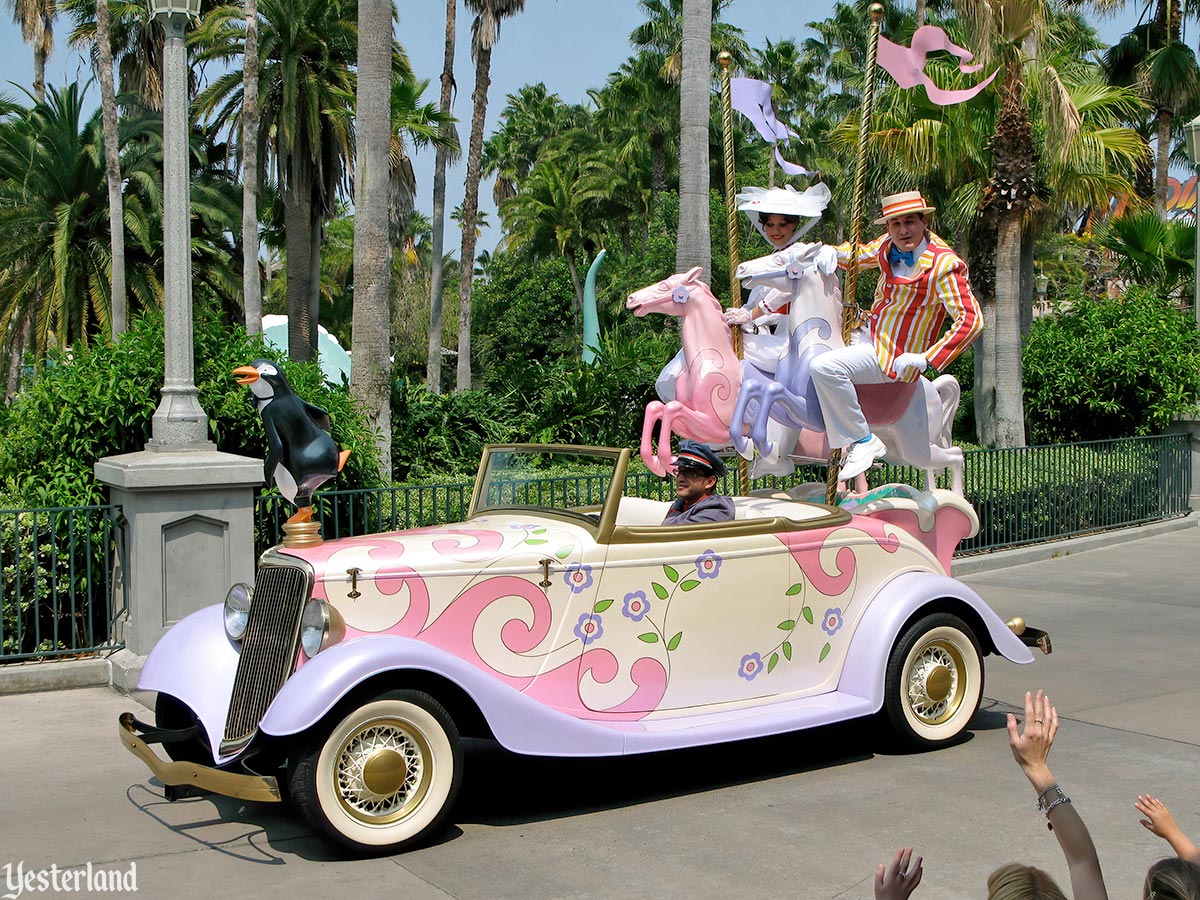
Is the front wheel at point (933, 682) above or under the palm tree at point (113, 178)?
under

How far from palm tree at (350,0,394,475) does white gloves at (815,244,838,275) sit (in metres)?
5.86

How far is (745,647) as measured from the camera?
613 cm

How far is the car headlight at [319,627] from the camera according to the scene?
5125 mm

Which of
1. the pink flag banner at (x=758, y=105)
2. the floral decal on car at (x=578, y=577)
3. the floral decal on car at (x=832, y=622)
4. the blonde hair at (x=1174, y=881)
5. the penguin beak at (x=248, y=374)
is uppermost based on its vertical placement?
the pink flag banner at (x=758, y=105)

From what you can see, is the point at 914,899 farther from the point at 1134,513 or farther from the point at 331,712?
the point at 1134,513

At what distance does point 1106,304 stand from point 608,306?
27234mm

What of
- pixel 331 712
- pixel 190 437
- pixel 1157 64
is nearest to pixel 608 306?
pixel 1157 64

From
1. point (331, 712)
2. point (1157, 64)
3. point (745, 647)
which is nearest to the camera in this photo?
point (331, 712)

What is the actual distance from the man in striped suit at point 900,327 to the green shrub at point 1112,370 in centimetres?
1080

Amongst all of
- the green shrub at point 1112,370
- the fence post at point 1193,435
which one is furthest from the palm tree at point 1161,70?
the fence post at point 1193,435

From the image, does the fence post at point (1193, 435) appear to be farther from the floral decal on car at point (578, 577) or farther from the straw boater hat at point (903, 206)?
the floral decal on car at point (578, 577)

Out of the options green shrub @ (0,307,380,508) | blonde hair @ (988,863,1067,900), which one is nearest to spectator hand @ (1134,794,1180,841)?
blonde hair @ (988,863,1067,900)

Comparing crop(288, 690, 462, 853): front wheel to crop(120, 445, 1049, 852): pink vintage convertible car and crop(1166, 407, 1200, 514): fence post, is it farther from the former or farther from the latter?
crop(1166, 407, 1200, 514): fence post

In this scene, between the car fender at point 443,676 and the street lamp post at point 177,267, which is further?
the street lamp post at point 177,267
